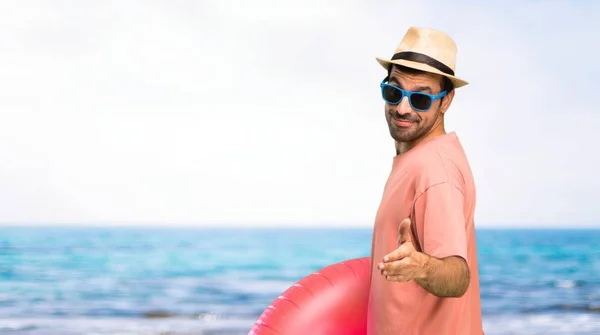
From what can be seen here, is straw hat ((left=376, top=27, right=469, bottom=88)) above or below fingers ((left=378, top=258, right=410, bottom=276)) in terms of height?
above

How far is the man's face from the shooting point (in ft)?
7.68

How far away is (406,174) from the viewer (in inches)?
88.4

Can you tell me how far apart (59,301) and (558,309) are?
9.42m

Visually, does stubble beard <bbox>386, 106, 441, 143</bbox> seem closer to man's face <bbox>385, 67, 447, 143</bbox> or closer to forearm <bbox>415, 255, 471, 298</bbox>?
man's face <bbox>385, 67, 447, 143</bbox>

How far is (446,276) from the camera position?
2.01 meters

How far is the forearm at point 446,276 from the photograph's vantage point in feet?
6.48

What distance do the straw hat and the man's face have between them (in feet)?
0.11

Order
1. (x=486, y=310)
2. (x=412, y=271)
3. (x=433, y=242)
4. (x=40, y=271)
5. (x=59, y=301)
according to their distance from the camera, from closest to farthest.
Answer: (x=412, y=271) → (x=433, y=242) → (x=486, y=310) → (x=59, y=301) → (x=40, y=271)

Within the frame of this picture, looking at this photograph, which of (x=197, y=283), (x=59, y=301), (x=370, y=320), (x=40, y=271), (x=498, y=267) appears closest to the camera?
(x=370, y=320)

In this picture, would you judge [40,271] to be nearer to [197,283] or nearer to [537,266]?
[197,283]

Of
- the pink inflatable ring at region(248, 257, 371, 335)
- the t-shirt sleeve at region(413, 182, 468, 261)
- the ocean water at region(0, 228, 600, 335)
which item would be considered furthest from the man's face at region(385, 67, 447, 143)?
the ocean water at region(0, 228, 600, 335)

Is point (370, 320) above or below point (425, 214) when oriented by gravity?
below

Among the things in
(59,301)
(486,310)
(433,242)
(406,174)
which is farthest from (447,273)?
(59,301)

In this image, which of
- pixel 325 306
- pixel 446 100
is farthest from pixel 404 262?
pixel 325 306
